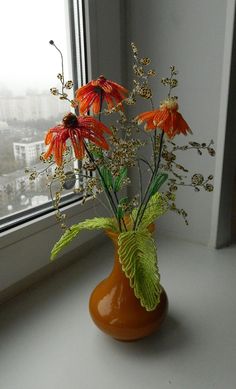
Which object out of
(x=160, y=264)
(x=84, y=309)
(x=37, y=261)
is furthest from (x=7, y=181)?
(x=160, y=264)

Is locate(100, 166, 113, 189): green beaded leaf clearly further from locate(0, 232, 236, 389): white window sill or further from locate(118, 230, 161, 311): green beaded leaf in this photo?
locate(0, 232, 236, 389): white window sill

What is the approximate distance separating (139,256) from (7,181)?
0.35 m

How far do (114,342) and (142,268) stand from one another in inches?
8.2

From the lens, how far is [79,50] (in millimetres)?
805

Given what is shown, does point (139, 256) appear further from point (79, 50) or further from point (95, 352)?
point (79, 50)

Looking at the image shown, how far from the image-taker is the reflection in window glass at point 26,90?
660 millimetres

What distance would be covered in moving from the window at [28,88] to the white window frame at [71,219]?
0.03 meters

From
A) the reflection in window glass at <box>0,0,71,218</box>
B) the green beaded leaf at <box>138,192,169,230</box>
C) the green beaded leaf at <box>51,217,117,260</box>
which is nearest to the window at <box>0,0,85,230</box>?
the reflection in window glass at <box>0,0,71,218</box>

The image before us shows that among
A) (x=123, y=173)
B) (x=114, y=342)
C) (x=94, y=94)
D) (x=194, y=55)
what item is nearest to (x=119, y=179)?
(x=123, y=173)

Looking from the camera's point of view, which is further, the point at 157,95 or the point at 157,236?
the point at 157,236

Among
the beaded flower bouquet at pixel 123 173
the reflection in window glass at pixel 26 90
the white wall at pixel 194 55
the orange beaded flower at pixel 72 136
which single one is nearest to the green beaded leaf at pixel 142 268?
the beaded flower bouquet at pixel 123 173

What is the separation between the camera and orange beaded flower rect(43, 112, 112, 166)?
1.46ft

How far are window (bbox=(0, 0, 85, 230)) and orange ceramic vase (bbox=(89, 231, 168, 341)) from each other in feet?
0.82

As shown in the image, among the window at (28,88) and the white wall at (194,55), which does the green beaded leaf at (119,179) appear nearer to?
the window at (28,88)
